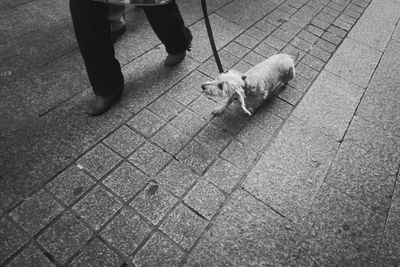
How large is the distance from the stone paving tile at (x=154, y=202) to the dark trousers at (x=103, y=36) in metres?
1.22

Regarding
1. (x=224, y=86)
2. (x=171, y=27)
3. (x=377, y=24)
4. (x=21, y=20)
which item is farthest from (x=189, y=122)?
(x=377, y=24)

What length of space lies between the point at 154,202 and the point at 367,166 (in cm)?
221

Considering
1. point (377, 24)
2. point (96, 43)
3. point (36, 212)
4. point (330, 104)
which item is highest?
point (96, 43)

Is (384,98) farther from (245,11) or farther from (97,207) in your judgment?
(97,207)

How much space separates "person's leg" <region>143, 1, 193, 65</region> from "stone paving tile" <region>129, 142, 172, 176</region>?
1347mm

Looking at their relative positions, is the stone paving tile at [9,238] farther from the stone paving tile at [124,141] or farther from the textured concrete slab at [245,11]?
the textured concrete slab at [245,11]

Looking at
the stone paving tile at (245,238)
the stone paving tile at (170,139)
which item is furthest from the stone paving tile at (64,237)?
the stone paving tile at (170,139)

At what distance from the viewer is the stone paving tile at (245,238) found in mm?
2131

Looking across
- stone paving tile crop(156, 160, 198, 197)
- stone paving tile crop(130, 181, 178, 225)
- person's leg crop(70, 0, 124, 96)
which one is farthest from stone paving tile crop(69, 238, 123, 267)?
person's leg crop(70, 0, 124, 96)

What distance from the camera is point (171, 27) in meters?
3.14

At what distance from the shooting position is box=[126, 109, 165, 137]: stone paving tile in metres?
2.91

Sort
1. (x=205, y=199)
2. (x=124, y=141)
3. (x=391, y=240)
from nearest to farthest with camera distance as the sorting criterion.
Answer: (x=391, y=240), (x=205, y=199), (x=124, y=141)

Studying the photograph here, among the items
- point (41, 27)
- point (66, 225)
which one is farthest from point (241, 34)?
point (66, 225)

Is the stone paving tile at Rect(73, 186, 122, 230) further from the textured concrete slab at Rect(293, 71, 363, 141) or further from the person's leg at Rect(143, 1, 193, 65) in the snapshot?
the textured concrete slab at Rect(293, 71, 363, 141)
